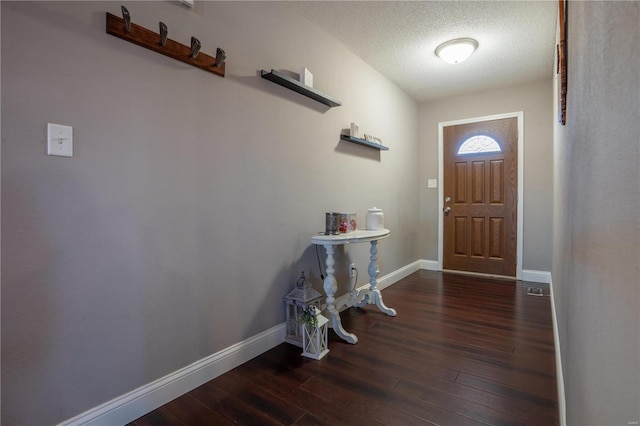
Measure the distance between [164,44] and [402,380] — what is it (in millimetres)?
2087

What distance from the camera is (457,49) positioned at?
2.73 meters

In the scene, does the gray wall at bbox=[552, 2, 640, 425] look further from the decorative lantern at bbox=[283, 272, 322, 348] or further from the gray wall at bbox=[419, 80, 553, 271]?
the gray wall at bbox=[419, 80, 553, 271]

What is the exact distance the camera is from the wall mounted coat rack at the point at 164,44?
52.0 inches

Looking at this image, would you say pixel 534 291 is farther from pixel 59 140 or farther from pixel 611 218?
pixel 59 140

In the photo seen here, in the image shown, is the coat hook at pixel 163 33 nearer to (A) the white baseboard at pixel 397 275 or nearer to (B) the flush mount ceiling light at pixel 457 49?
(B) the flush mount ceiling light at pixel 457 49

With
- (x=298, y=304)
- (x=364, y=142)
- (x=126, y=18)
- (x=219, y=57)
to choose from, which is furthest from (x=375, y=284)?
(x=126, y=18)

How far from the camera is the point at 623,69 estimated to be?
0.45 m

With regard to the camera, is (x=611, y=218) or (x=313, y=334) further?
(x=313, y=334)

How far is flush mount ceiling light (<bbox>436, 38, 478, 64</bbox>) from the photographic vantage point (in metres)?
2.68

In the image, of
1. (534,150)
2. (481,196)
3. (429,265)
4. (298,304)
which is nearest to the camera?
(298,304)

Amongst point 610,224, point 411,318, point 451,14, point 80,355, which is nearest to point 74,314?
point 80,355

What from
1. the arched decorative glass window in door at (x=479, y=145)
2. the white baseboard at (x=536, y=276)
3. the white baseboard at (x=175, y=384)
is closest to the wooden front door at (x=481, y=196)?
the arched decorative glass window in door at (x=479, y=145)

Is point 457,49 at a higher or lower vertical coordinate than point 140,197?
higher

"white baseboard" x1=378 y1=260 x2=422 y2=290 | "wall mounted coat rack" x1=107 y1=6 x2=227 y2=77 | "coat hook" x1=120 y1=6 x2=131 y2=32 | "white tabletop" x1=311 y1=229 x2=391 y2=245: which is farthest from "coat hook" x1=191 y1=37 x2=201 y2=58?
"white baseboard" x1=378 y1=260 x2=422 y2=290
